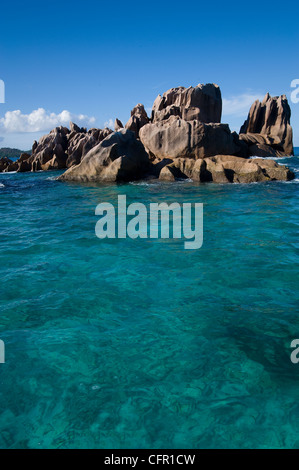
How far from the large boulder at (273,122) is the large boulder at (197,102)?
12.2 m

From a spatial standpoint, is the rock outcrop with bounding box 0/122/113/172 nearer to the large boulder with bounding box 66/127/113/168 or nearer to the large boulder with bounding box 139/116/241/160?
the large boulder with bounding box 66/127/113/168

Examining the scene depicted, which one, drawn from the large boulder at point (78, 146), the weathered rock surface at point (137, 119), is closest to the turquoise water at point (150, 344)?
the large boulder at point (78, 146)

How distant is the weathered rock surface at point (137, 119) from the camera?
38.9 metres

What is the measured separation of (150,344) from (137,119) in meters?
38.6

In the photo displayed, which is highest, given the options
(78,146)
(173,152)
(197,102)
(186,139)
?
(197,102)

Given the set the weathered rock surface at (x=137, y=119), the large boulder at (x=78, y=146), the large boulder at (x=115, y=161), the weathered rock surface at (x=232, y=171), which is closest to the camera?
the weathered rock surface at (x=232, y=171)

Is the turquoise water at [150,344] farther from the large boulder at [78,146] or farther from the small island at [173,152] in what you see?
the large boulder at [78,146]

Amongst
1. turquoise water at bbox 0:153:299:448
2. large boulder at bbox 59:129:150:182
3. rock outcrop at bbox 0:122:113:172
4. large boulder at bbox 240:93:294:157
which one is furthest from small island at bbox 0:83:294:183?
turquoise water at bbox 0:153:299:448

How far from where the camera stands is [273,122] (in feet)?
168

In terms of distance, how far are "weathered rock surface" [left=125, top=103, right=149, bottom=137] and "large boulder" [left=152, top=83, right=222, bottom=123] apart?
1952mm

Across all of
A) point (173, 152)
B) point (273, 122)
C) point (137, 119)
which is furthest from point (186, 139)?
point (273, 122)

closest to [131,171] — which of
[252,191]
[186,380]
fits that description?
[252,191]

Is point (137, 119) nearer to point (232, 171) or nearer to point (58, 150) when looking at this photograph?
point (58, 150)
